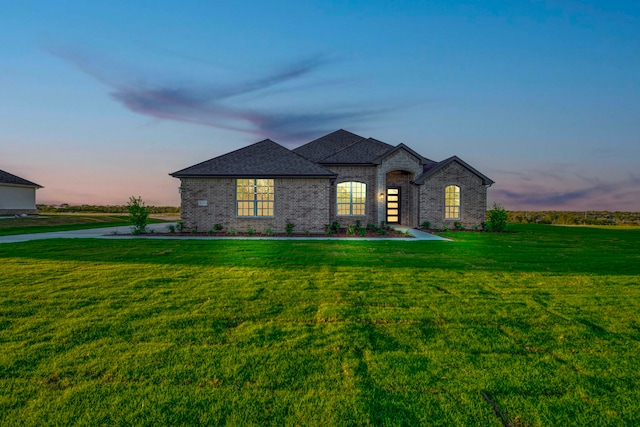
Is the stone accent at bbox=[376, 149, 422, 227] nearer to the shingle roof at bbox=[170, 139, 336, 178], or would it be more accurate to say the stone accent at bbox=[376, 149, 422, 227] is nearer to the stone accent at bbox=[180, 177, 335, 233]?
the stone accent at bbox=[180, 177, 335, 233]

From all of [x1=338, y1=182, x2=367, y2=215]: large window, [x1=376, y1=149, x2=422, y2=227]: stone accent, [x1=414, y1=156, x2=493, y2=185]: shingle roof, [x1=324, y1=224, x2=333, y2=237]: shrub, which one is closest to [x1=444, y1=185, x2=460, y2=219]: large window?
[x1=414, y1=156, x2=493, y2=185]: shingle roof

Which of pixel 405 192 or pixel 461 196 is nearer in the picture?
pixel 461 196

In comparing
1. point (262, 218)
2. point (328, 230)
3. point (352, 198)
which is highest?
point (352, 198)

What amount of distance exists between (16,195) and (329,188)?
117ft

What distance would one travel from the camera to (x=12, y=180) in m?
31.2

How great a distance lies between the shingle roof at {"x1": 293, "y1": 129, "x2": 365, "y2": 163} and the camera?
22078mm

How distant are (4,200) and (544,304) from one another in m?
44.1

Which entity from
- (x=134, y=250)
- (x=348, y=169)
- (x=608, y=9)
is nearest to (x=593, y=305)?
(x=134, y=250)

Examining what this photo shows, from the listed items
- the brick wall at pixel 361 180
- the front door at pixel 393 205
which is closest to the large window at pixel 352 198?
the brick wall at pixel 361 180

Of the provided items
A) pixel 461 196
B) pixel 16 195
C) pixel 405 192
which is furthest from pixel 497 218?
pixel 16 195

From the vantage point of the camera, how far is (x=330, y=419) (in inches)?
87.0

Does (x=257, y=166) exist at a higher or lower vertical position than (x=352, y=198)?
higher

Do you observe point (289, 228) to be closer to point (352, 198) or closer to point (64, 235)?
point (352, 198)

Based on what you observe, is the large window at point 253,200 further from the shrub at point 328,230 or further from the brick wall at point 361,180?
the brick wall at point 361,180
